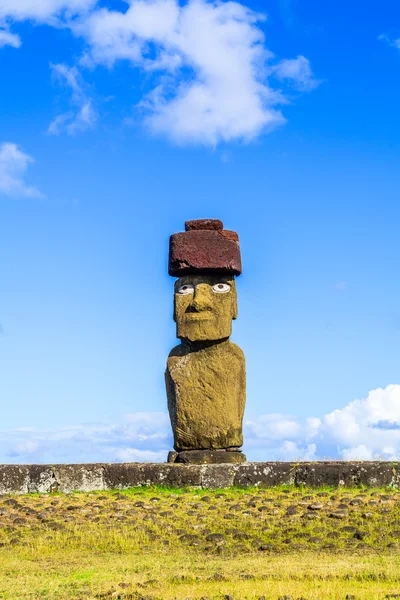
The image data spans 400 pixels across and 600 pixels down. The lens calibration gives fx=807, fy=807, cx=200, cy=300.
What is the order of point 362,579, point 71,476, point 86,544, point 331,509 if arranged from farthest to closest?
1. point 71,476
2. point 331,509
3. point 86,544
4. point 362,579

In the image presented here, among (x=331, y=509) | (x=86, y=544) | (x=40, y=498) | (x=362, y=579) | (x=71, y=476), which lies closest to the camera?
(x=362, y=579)

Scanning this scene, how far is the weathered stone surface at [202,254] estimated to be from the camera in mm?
15109

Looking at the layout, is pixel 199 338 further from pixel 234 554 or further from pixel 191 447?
pixel 234 554

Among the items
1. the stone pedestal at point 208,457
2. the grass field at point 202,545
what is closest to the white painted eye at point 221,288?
the stone pedestal at point 208,457

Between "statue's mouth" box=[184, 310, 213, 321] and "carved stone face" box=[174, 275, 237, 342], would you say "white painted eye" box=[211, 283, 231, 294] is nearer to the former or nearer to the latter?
"carved stone face" box=[174, 275, 237, 342]

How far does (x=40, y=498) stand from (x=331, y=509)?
4.76m

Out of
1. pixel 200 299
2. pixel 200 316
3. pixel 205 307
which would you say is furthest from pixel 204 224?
pixel 200 316

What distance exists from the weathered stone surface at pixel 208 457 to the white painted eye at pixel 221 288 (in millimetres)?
2976

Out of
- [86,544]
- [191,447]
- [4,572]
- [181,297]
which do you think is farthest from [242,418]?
[4,572]

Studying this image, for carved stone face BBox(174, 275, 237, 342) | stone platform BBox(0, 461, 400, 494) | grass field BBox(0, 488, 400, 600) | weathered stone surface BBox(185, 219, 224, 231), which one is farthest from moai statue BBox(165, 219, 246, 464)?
grass field BBox(0, 488, 400, 600)

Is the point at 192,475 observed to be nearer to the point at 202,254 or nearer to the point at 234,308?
the point at 234,308

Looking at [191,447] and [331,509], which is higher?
[191,447]

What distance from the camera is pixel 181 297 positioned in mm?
15273

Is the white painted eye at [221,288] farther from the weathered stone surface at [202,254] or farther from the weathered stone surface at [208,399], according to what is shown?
the weathered stone surface at [208,399]
